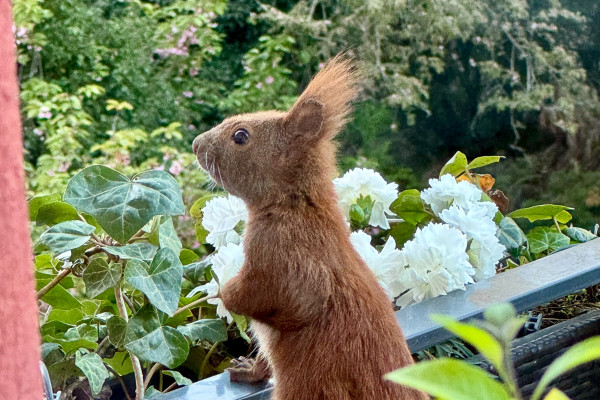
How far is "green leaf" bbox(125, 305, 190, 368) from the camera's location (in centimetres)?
86

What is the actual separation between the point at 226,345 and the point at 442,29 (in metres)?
2.72

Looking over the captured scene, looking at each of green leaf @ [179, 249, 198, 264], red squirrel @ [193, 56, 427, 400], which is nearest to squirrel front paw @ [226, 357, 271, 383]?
red squirrel @ [193, 56, 427, 400]

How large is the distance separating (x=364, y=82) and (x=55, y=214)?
8.02ft

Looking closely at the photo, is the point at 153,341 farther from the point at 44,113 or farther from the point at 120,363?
the point at 44,113

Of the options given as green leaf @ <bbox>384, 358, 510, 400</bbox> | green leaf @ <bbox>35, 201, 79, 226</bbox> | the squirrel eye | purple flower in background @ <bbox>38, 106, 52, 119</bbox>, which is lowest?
purple flower in background @ <bbox>38, 106, 52, 119</bbox>

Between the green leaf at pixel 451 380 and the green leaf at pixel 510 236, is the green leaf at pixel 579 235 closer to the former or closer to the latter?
the green leaf at pixel 510 236

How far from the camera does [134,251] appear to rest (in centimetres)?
89

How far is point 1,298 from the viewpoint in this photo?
24cm

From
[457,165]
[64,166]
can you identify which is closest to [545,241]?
[457,165]

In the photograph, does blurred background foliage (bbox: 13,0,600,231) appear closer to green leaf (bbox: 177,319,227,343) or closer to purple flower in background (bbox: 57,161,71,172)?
purple flower in background (bbox: 57,161,71,172)

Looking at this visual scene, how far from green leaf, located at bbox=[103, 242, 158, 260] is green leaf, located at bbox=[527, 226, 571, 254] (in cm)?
71

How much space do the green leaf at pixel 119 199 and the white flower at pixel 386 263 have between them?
286mm

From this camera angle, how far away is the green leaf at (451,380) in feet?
0.68

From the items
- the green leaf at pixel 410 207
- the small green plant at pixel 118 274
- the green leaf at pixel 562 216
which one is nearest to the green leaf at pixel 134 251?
the small green plant at pixel 118 274
